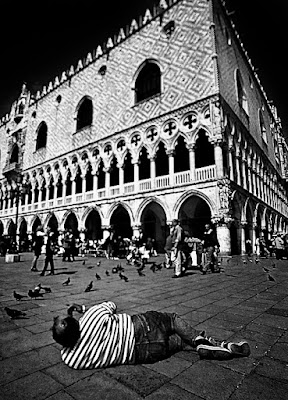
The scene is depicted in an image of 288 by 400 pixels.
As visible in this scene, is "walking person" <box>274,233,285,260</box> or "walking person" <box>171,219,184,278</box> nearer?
"walking person" <box>171,219,184,278</box>

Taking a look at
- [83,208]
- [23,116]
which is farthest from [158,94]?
[23,116]

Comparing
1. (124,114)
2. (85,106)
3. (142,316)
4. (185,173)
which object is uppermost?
(85,106)

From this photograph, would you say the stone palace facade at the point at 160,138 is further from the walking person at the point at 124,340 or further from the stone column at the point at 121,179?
the walking person at the point at 124,340

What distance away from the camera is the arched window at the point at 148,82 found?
715 inches

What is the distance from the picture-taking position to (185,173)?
48.6ft

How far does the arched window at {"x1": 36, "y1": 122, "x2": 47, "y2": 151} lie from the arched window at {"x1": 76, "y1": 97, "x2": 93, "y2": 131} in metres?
6.44

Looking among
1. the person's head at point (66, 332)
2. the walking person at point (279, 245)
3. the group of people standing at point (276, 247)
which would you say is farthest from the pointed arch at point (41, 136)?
the person's head at point (66, 332)

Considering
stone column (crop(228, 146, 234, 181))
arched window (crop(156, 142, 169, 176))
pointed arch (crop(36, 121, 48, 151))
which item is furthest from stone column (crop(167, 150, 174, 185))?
pointed arch (crop(36, 121, 48, 151))

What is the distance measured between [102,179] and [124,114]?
5.73 metres

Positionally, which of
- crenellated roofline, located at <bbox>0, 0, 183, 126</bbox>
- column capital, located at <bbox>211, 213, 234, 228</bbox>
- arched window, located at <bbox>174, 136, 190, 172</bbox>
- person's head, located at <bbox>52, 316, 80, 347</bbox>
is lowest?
person's head, located at <bbox>52, 316, 80, 347</bbox>

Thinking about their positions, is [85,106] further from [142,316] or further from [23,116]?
[142,316]

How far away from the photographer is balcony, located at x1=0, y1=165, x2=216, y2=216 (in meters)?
14.1

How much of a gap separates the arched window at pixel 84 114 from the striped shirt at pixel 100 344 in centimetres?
2301

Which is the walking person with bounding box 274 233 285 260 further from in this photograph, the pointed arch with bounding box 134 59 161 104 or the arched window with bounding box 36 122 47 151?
the arched window with bounding box 36 122 47 151
